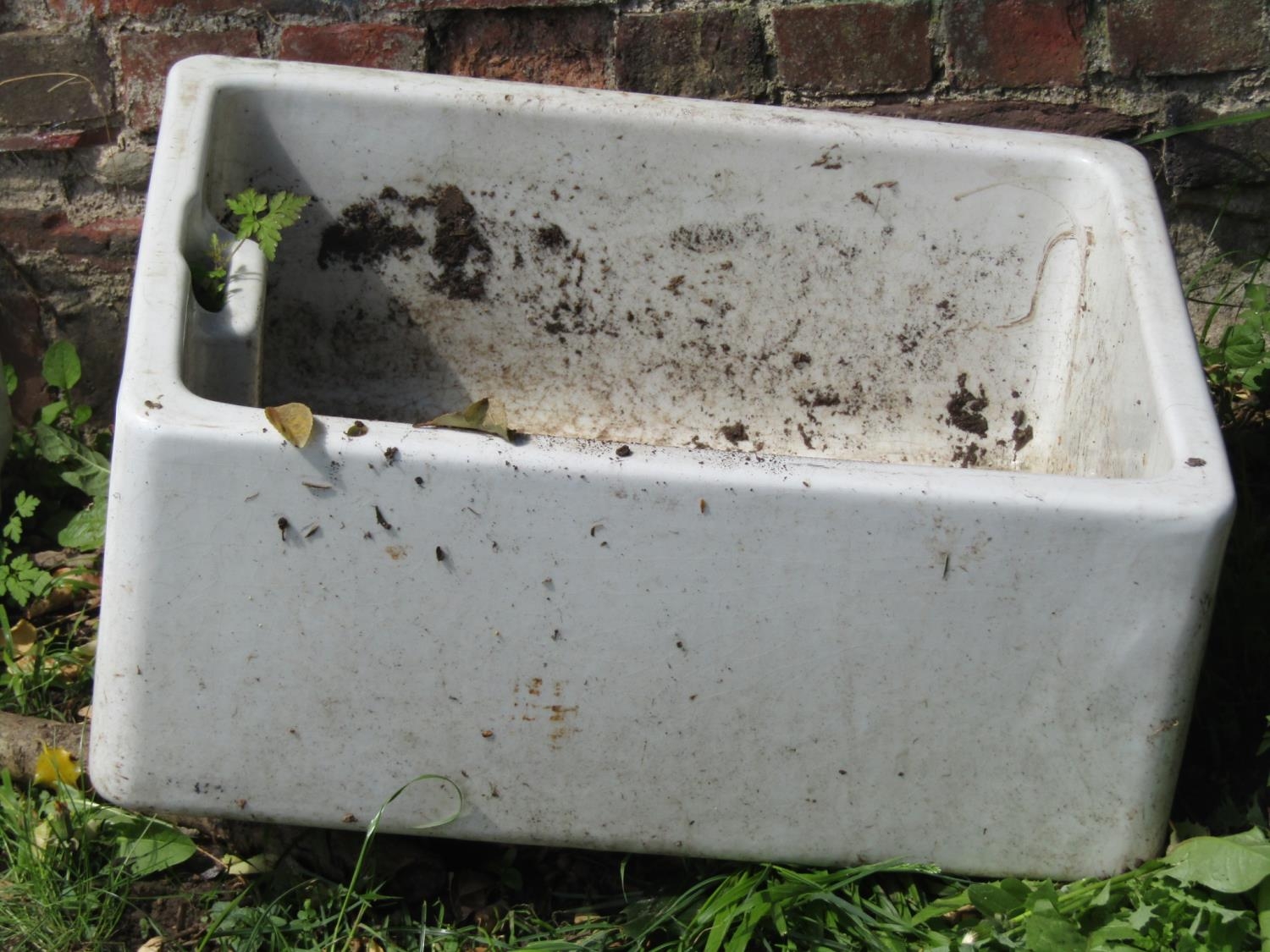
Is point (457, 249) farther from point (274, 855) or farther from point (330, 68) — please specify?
point (274, 855)

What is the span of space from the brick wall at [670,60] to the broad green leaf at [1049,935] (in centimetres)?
95

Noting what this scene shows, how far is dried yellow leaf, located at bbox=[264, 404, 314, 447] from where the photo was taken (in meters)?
0.84

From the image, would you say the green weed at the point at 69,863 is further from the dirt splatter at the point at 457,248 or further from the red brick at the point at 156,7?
the red brick at the point at 156,7

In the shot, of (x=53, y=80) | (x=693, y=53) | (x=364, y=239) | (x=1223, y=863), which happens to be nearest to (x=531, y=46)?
(x=693, y=53)

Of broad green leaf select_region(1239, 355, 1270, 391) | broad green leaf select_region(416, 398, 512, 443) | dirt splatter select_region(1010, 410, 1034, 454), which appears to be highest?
broad green leaf select_region(416, 398, 512, 443)

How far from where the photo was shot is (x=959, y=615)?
2.89 feet

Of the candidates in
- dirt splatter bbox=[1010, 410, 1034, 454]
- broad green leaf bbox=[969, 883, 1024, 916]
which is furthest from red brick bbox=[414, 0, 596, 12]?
broad green leaf bbox=[969, 883, 1024, 916]

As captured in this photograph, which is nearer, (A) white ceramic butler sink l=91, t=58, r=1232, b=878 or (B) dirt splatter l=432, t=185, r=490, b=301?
(A) white ceramic butler sink l=91, t=58, r=1232, b=878

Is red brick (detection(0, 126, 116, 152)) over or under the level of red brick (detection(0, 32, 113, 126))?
under

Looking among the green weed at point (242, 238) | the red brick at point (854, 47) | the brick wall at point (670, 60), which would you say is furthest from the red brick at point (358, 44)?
the red brick at point (854, 47)

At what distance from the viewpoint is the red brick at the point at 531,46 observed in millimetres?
1409

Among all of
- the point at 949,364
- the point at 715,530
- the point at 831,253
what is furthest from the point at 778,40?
the point at 715,530

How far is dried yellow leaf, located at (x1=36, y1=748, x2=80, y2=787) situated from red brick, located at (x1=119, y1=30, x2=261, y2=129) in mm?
772

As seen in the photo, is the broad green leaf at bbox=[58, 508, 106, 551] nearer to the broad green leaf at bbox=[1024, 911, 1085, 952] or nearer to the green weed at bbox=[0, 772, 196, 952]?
the green weed at bbox=[0, 772, 196, 952]
